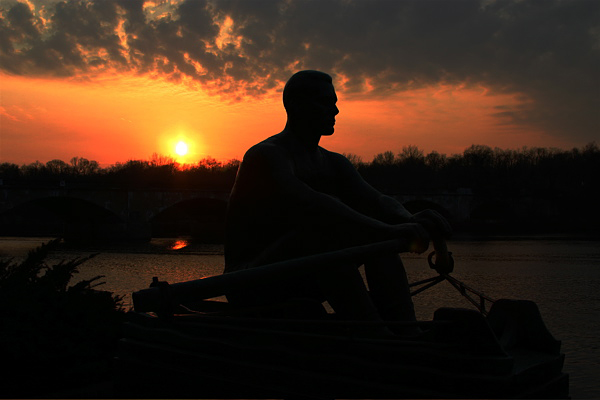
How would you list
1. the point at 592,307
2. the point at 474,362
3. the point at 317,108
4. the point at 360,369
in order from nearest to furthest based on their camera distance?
the point at 474,362 → the point at 360,369 → the point at 317,108 → the point at 592,307

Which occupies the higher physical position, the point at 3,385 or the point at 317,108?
the point at 317,108

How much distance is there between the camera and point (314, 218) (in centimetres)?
334

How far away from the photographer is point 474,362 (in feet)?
8.02

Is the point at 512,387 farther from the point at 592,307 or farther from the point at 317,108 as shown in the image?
the point at 592,307

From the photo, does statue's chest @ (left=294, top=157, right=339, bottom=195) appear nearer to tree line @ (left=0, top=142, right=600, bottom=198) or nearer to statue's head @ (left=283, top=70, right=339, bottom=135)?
statue's head @ (left=283, top=70, right=339, bottom=135)

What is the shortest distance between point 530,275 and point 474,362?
14099 millimetres

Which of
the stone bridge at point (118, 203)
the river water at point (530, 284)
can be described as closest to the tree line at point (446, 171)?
the stone bridge at point (118, 203)

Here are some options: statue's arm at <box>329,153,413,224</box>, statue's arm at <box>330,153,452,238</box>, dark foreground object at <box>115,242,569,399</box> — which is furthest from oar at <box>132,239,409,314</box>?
statue's arm at <box>329,153,413,224</box>

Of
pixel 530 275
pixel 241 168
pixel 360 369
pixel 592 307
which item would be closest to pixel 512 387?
pixel 360 369

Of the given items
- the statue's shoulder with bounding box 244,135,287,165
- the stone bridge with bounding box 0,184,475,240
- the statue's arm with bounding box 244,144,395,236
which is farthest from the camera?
the stone bridge with bounding box 0,184,475,240

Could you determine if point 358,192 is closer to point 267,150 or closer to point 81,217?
point 267,150

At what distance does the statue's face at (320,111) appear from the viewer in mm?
3598

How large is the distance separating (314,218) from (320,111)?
2.23 ft

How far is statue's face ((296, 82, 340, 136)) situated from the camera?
3.60 metres
